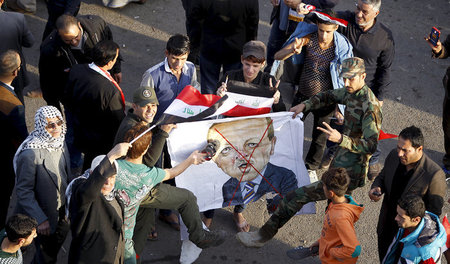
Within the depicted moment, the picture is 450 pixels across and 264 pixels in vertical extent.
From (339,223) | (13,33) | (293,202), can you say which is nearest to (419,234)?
(339,223)

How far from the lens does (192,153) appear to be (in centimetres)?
571

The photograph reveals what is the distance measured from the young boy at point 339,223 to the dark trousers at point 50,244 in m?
2.41

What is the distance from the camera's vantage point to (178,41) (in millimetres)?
6047

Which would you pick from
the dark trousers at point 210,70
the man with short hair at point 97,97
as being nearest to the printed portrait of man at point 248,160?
the man with short hair at point 97,97

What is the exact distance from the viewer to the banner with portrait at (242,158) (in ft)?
19.1

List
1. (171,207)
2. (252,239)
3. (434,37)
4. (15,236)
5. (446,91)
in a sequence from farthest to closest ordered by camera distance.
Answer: (446,91) → (434,37) → (252,239) → (171,207) → (15,236)

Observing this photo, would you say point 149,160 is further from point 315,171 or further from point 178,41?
point 315,171

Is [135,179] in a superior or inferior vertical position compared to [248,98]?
inferior

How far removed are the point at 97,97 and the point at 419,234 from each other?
331 centimetres

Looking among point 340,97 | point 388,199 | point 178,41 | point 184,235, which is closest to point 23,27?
point 178,41

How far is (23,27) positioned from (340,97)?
386 cm

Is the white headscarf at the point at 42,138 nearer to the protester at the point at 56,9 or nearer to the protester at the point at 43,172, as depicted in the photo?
the protester at the point at 43,172

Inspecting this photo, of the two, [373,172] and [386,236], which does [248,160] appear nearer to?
[386,236]

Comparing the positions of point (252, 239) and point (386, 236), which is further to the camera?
point (252, 239)
